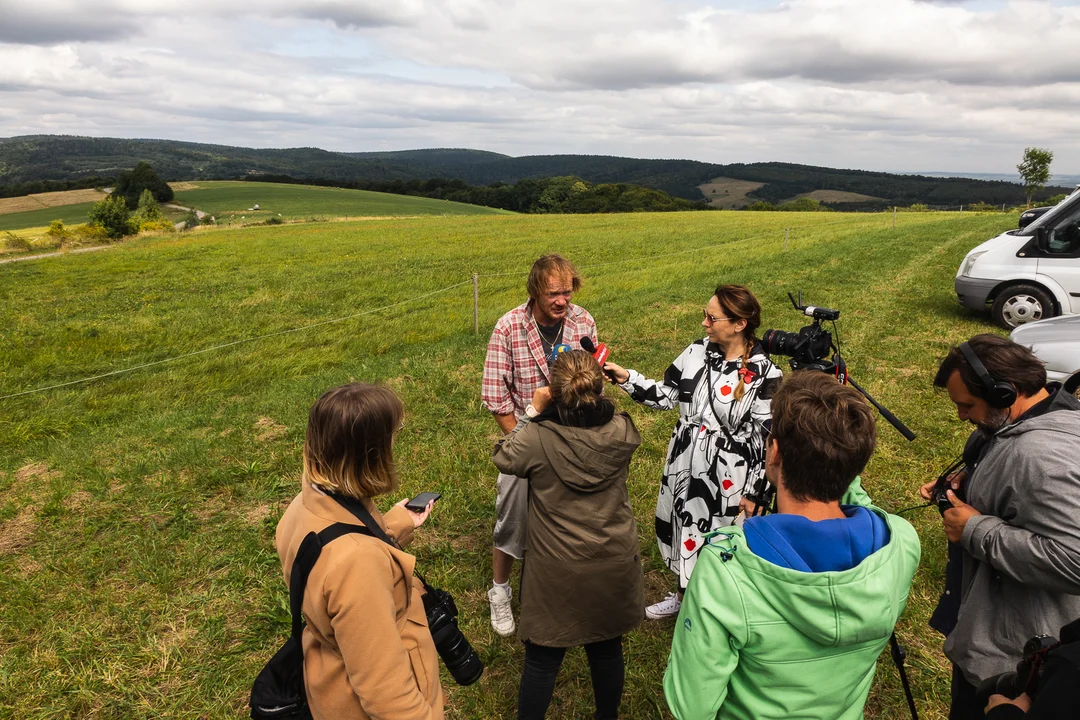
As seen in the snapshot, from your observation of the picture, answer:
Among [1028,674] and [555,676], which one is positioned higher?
[1028,674]

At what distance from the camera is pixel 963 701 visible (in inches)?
88.5

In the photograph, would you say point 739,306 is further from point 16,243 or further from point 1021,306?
point 16,243

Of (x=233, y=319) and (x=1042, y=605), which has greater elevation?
(x=1042, y=605)

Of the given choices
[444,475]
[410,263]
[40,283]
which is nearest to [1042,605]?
[444,475]

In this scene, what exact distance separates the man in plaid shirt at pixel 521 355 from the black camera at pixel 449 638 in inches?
41.8

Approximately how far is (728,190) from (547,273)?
407 ft

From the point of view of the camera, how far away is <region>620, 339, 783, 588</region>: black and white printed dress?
2900 mm

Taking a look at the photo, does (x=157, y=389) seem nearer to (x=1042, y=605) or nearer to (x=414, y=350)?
(x=414, y=350)

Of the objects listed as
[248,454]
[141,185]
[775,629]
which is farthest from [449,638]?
[141,185]

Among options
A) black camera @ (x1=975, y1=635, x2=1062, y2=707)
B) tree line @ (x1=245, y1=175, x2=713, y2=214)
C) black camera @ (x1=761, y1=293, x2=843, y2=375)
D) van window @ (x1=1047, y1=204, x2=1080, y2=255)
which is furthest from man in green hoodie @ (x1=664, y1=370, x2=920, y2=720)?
tree line @ (x1=245, y1=175, x2=713, y2=214)

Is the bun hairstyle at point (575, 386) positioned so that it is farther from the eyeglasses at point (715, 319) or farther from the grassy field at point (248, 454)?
the grassy field at point (248, 454)

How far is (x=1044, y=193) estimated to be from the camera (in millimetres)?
61125

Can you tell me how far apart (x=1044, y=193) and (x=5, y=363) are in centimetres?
8121

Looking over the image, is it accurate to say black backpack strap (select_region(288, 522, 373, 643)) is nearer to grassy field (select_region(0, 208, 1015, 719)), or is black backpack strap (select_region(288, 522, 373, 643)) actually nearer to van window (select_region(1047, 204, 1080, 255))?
grassy field (select_region(0, 208, 1015, 719))
